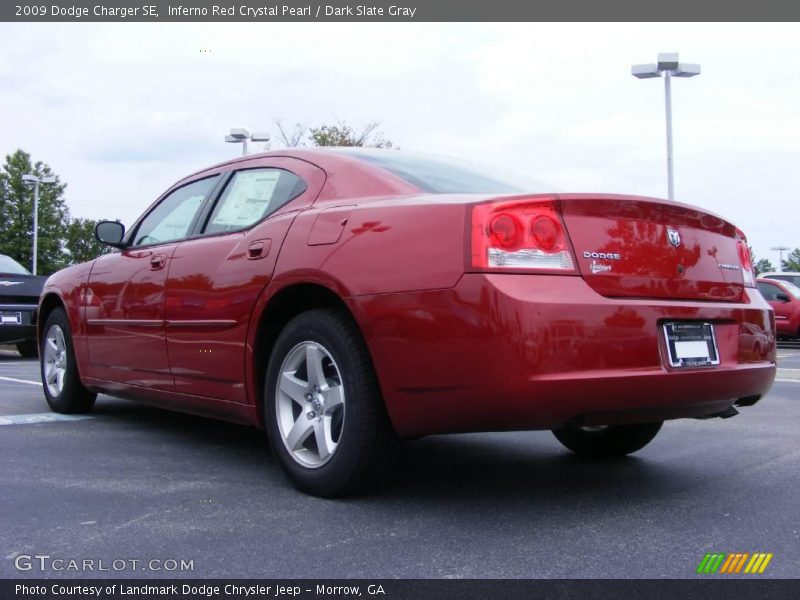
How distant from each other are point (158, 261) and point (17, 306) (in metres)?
7.98

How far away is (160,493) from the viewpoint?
11.4ft

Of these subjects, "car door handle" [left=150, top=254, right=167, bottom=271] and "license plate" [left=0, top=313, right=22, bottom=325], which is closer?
"car door handle" [left=150, top=254, right=167, bottom=271]

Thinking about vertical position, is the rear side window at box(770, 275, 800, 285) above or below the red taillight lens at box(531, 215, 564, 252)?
below

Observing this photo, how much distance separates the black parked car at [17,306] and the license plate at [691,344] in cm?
991

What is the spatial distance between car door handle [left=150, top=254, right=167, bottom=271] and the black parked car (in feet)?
24.8

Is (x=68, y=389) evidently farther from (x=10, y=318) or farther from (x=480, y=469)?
(x=10, y=318)

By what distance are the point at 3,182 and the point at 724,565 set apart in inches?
2333

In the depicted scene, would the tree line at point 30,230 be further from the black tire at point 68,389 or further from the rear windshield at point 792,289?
the black tire at point 68,389

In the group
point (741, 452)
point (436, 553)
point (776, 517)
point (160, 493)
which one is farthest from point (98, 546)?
point (741, 452)

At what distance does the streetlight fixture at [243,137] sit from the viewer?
73.6 feet

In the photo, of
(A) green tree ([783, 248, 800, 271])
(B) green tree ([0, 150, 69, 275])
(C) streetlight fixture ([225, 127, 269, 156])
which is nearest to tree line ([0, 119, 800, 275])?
(B) green tree ([0, 150, 69, 275])

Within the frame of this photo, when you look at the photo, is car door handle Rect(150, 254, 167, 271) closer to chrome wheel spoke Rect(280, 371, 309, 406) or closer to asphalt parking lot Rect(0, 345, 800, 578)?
asphalt parking lot Rect(0, 345, 800, 578)

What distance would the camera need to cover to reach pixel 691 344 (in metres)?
3.18

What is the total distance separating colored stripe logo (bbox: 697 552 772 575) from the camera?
8.25 feet
